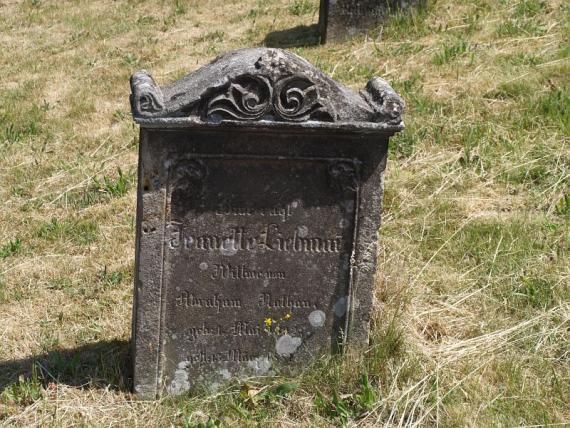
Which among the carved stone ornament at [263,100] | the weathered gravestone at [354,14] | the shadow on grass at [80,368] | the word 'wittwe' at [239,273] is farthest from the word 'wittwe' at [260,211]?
the weathered gravestone at [354,14]

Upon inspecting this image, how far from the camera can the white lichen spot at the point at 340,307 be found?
4430mm

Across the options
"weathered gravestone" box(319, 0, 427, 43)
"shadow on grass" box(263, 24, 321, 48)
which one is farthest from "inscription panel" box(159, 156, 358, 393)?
"shadow on grass" box(263, 24, 321, 48)

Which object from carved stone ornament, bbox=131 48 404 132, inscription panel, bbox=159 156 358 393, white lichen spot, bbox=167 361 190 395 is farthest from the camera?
white lichen spot, bbox=167 361 190 395

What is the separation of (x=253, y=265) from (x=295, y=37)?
6.97 meters

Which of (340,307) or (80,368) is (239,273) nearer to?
(340,307)

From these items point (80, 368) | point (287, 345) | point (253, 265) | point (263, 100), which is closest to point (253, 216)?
point (253, 265)

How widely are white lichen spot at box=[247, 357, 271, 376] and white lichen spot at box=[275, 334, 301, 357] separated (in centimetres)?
8

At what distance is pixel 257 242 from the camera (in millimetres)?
4242

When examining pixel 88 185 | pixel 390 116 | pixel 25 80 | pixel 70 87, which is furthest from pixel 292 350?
pixel 25 80

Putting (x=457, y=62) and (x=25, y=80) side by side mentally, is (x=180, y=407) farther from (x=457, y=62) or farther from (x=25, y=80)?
(x=25, y=80)

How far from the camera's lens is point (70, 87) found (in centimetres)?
972

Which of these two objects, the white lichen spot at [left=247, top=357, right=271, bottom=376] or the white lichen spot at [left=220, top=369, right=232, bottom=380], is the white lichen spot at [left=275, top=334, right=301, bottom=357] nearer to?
the white lichen spot at [left=247, top=357, right=271, bottom=376]

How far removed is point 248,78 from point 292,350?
152 cm

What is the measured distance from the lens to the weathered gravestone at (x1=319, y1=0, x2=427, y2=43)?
32.6 feet
